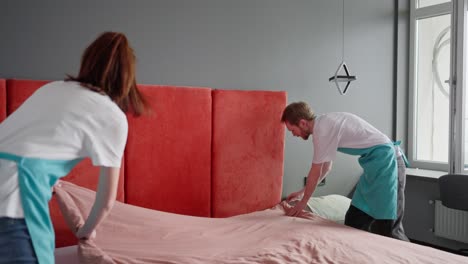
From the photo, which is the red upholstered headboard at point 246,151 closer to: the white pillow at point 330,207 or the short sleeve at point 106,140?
the white pillow at point 330,207

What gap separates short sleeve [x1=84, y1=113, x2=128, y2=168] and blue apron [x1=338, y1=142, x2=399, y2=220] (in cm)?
193

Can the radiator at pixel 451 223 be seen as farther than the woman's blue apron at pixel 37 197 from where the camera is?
Yes

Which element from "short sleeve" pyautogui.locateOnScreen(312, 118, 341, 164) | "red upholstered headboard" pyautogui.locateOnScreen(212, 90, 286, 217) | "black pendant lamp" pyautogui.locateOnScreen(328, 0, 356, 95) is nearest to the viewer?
"short sleeve" pyautogui.locateOnScreen(312, 118, 341, 164)

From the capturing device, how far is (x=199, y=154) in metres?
2.87

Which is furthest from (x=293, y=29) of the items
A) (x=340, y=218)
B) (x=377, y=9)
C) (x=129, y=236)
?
(x=129, y=236)

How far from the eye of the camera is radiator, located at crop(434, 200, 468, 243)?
12.2ft

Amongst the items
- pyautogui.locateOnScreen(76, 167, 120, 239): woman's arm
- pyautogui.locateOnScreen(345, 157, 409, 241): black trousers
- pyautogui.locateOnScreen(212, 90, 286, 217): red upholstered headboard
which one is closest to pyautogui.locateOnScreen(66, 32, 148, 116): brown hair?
pyautogui.locateOnScreen(76, 167, 120, 239): woman's arm

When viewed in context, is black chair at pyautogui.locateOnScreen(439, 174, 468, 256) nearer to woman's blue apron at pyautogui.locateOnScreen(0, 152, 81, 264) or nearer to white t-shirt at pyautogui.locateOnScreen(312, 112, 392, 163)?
white t-shirt at pyautogui.locateOnScreen(312, 112, 392, 163)

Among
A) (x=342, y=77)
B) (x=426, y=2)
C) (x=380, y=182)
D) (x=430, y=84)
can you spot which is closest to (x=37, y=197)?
(x=380, y=182)

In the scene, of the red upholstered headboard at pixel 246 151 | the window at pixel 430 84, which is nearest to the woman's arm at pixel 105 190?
the red upholstered headboard at pixel 246 151

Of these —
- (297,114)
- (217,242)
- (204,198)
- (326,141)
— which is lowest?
(217,242)

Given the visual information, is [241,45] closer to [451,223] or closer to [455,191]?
[455,191]

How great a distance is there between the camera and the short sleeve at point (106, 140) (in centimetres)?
123

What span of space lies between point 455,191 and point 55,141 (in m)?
3.17
